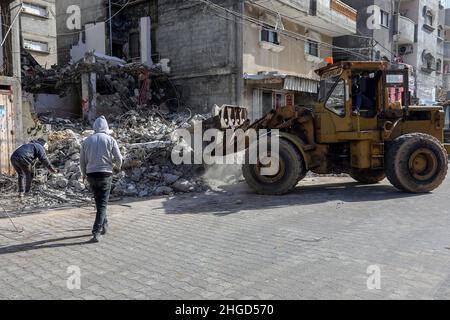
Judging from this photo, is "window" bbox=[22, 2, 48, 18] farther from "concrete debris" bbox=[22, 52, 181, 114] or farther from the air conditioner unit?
the air conditioner unit

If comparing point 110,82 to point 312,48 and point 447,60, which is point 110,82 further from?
point 447,60

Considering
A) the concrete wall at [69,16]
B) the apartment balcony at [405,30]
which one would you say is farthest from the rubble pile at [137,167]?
the apartment balcony at [405,30]

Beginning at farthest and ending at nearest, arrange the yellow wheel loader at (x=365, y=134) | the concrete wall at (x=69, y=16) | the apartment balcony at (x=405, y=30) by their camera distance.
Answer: the apartment balcony at (x=405, y=30) → the concrete wall at (x=69, y=16) → the yellow wheel loader at (x=365, y=134)

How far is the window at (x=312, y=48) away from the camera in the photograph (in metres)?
20.8

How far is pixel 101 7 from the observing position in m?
21.6

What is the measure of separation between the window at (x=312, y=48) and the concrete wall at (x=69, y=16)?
32.7 ft

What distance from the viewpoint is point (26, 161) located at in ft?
29.4

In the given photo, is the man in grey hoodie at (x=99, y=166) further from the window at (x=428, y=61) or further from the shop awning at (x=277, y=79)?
the window at (x=428, y=61)

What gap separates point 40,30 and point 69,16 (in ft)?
6.22

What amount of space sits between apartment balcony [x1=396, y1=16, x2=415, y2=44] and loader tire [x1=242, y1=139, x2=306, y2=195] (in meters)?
21.3

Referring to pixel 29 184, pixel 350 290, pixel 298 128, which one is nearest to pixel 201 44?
pixel 298 128

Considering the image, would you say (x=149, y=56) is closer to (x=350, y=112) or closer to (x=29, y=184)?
(x=29, y=184)

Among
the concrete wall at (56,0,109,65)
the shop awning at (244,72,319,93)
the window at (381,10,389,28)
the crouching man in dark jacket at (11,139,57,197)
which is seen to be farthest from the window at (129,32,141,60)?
the window at (381,10,389,28)
